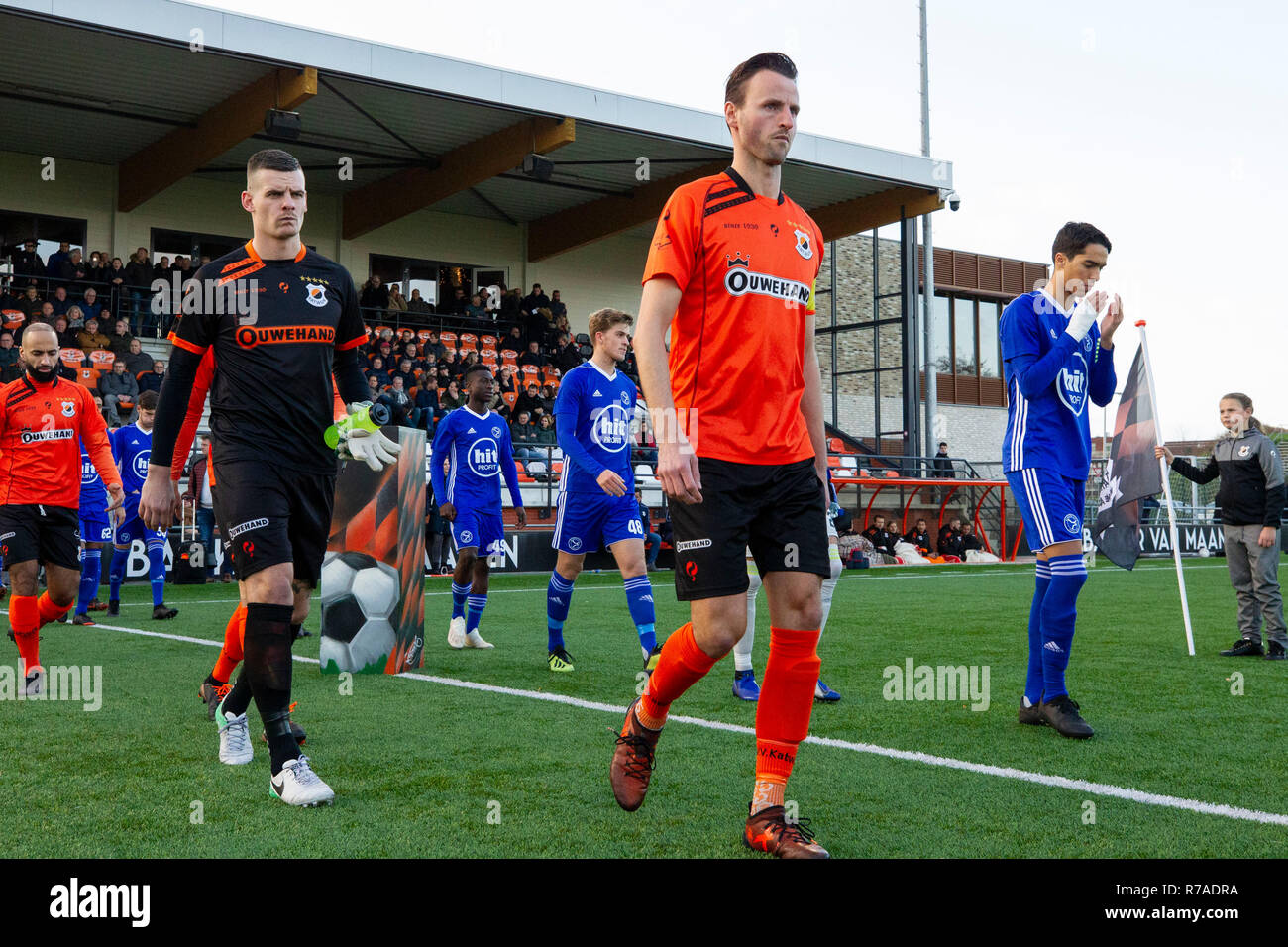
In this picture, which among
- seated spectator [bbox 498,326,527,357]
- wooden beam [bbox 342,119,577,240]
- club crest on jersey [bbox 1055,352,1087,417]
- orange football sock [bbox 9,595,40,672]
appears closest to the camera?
club crest on jersey [bbox 1055,352,1087,417]

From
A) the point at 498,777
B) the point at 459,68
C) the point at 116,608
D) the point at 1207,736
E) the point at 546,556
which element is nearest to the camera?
the point at 498,777

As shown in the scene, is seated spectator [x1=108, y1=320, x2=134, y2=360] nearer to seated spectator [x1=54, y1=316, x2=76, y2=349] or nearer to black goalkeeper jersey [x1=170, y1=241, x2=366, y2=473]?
seated spectator [x1=54, y1=316, x2=76, y2=349]

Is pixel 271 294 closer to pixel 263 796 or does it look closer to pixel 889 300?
pixel 263 796

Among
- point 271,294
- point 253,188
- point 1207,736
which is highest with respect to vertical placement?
point 253,188

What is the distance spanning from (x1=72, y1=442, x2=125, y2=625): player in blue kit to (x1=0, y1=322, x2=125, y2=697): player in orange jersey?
4044 mm

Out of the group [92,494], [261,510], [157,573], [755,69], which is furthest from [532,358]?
[755,69]

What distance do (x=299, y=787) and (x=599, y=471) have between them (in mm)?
3378

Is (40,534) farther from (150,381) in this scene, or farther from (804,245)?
(150,381)

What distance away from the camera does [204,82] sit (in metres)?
20.0

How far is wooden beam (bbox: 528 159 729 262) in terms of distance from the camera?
26188 millimetres

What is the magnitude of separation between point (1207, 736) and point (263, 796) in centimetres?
395

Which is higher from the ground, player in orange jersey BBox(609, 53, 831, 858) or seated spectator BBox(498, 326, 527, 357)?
seated spectator BBox(498, 326, 527, 357)

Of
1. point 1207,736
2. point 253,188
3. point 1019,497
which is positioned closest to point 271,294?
point 253,188

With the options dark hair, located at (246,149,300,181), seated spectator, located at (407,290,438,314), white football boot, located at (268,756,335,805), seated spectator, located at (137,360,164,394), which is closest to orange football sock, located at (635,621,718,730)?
white football boot, located at (268,756,335,805)
